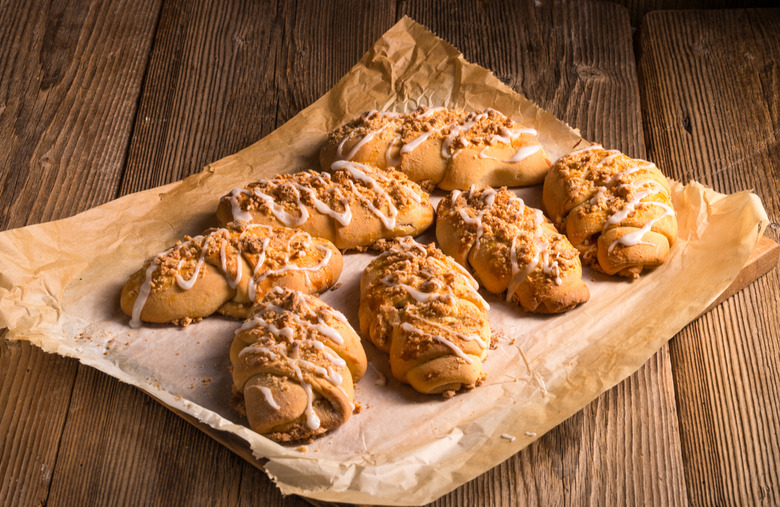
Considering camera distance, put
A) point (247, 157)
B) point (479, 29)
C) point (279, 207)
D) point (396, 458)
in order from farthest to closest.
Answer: point (479, 29), point (247, 157), point (279, 207), point (396, 458)

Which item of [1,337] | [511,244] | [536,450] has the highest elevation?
[511,244]

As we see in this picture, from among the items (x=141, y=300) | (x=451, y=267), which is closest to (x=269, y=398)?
(x=141, y=300)

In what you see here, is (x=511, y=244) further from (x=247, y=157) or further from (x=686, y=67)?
(x=686, y=67)

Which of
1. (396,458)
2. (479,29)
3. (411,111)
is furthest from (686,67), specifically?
(396,458)

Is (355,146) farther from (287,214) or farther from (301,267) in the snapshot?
(301,267)

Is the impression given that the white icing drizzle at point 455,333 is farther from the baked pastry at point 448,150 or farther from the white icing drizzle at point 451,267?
the baked pastry at point 448,150
